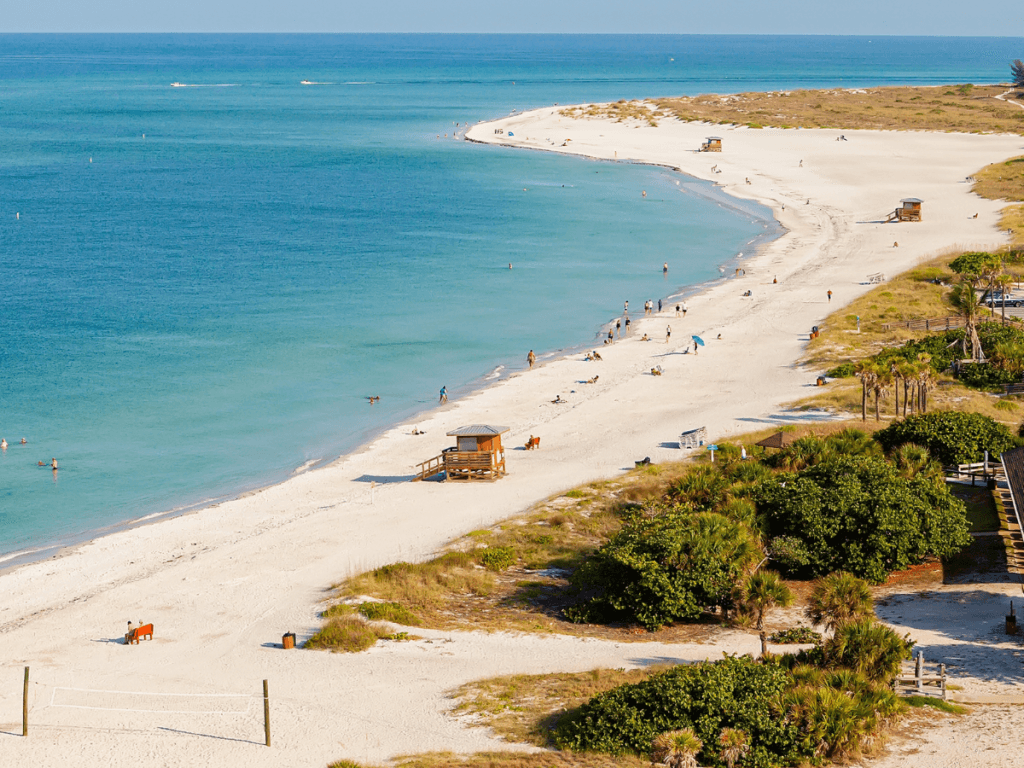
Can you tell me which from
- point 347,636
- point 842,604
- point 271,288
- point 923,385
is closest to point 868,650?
point 842,604

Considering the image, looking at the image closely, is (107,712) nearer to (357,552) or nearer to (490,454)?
(357,552)

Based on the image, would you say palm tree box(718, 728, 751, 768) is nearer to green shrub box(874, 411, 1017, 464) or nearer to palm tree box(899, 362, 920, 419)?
green shrub box(874, 411, 1017, 464)

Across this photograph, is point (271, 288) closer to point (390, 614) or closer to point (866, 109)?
point (390, 614)

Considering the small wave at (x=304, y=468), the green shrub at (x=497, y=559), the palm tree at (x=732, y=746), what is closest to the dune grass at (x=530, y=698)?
the palm tree at (x=732, y=746)

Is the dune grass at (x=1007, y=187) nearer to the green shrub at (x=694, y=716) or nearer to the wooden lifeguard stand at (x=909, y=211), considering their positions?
the wooden lifeguard stand at (x=909, y=211)

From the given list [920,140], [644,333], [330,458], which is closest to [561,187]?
[920,140]
